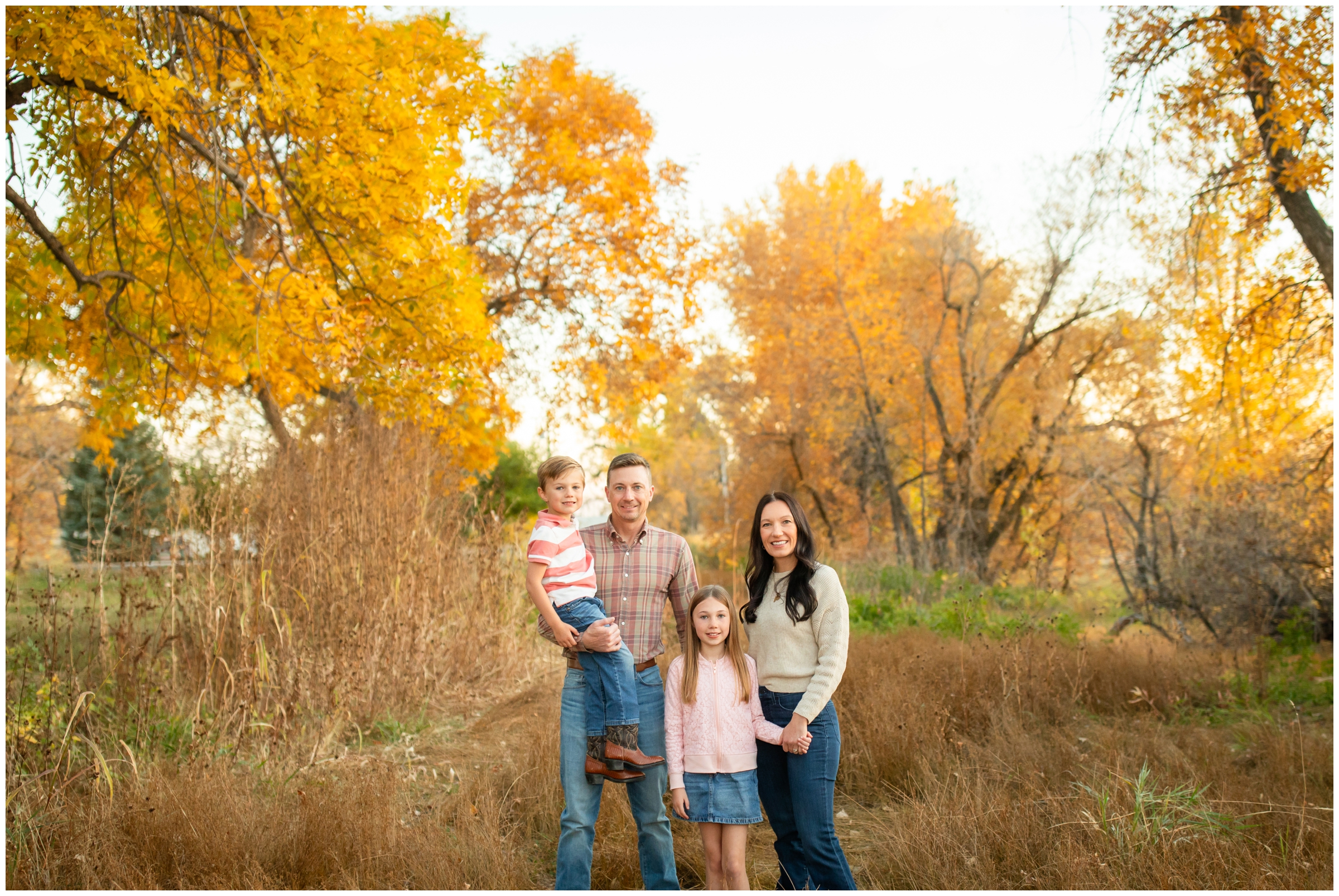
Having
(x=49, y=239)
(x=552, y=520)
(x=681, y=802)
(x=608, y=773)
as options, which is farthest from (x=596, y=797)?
(x=49, y=239)

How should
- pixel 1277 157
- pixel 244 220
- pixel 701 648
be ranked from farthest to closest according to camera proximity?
pixel 244 220
pixel 1277 157
pixel 701 648

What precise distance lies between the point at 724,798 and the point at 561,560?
0.94 m

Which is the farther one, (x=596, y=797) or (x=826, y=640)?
(x=596, y=797)

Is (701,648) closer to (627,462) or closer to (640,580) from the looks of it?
(640,580)

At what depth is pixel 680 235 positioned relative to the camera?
13984 mm

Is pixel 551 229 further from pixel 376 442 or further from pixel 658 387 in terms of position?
pixel 376 442

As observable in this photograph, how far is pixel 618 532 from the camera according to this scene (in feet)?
10.5

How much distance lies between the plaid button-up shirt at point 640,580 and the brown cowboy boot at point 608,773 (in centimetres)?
37

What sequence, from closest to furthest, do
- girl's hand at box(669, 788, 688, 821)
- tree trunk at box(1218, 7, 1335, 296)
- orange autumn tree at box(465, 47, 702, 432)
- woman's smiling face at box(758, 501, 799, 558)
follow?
girl's hand at box(669, 788, 688, 821), woman's smiling face at box(758, 501, 799, 558), tree trunk at box(1218, 7, 1335, 296), orange autumn tree at box(465, 47, 702, 432)

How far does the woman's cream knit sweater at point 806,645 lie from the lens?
2.87 metres

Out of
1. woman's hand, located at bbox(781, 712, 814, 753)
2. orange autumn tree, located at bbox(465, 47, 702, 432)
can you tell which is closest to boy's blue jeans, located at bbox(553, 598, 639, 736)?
woman's hand, located at bbox(781, 712, 814, 753)

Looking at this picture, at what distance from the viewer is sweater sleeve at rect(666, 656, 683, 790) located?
9.60 feet

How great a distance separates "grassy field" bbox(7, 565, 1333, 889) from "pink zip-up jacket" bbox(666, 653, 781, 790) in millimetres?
1066

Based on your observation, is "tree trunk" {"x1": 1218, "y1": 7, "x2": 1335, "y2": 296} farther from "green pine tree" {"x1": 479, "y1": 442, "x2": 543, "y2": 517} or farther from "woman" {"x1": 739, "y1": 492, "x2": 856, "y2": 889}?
"green pine tree" {"x1": 479, "y1": 442, "x2": 543, "y2": 517}
